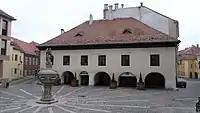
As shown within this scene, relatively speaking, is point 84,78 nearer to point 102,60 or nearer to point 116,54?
point 102,60

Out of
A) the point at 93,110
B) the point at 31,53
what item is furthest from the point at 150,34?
the point at 31,53

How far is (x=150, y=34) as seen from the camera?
89.7ft

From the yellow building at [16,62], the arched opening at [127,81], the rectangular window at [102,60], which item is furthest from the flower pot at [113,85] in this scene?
the yellow building at [16,62]

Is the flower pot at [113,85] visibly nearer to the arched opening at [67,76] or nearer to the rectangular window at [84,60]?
the rectangular window at [84,60]

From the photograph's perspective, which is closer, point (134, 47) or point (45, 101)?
point (45, 101)

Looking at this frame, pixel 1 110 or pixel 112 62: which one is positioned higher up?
pixel 112 62

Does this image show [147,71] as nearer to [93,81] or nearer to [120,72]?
[120,72]

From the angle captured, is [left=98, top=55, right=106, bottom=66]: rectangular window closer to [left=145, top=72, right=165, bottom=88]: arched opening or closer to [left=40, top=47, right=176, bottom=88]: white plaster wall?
[left=40, top=47, right=176, bottom=88]: white plaster wall

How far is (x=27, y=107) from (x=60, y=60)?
52.8 ft

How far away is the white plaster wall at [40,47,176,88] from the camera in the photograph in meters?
25.7

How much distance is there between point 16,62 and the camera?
42.4 metres

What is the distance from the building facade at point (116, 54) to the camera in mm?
26000

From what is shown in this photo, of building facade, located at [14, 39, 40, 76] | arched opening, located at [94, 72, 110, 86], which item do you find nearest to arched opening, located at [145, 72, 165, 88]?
arched opening, located at [94, 72, 110, 86]

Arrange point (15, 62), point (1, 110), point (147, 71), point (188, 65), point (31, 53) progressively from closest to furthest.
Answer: point (1, 110) < point (147, 71) < point (15, 62) < point (31, 53) < point (188, 65)
